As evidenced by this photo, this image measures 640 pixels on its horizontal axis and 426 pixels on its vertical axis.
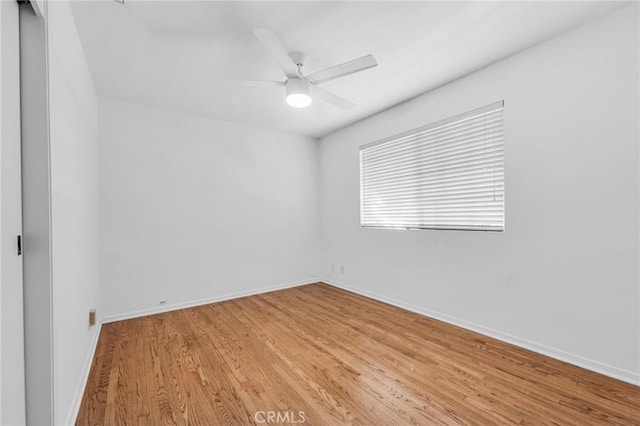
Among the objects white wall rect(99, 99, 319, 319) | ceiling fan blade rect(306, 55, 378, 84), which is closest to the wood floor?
white wall rect(99, 99, 319, 319)

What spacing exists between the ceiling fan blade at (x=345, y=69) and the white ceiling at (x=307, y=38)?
0.23 m

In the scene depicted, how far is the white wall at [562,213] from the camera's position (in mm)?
1898

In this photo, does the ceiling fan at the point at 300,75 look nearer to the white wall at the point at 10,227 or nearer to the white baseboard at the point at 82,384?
the white wall at the point at 10,227

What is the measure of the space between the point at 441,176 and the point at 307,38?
1964 millimetres

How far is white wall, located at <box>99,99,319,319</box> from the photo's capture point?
315 centimetres

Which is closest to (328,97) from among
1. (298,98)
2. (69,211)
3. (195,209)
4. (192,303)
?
(298,98)

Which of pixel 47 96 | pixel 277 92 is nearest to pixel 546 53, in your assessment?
pixel 277 92

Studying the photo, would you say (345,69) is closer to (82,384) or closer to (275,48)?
(275,48)

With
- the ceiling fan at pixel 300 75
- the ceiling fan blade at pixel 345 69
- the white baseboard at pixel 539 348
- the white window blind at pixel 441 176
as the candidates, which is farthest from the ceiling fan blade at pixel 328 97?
the white baseboard at pixel 539 348

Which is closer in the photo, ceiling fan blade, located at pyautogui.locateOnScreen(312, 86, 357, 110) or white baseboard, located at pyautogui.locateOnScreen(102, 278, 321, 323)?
ceiling fan blade, located at pyautogui.locateOnScreen(312, 86, 357, 110)

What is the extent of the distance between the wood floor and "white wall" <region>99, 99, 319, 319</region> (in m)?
0.67

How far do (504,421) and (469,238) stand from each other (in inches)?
63.1

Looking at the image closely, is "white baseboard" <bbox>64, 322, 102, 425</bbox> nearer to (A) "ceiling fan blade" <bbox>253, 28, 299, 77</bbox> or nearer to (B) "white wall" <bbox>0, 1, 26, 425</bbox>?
(B) "white wall" <bbox>0, 1, 26, 425</bbox>

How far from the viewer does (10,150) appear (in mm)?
1084
